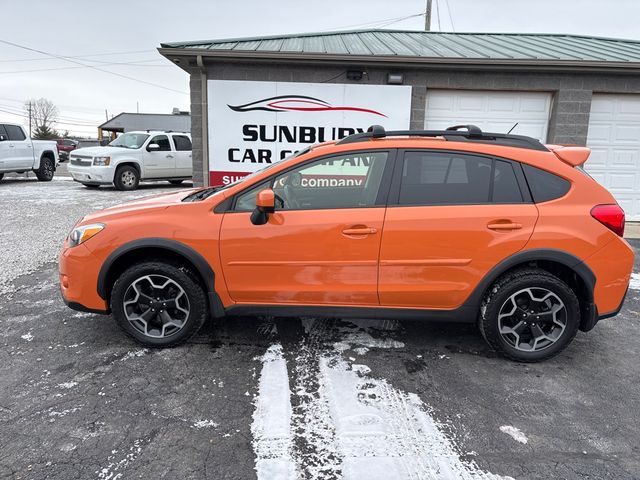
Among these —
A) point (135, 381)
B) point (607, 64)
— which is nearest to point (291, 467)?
point (135, 381)

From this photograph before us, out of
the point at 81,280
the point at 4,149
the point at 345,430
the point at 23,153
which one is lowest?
the point at 345,430

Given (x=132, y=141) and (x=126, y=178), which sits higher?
(x=132, y=141)

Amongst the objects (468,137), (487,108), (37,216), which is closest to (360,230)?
(468,137)

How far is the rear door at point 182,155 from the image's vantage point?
15.7m

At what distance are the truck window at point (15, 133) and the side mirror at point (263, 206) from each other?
50.8 ft

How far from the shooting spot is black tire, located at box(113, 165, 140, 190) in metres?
14.4

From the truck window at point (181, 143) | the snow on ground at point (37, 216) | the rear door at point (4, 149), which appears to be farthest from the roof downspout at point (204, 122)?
the rear door at point (4, 149)

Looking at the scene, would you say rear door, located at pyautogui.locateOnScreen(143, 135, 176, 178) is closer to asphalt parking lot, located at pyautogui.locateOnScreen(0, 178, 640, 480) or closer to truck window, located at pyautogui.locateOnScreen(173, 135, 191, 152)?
truck window, located at pyautogui.locateOnScreen(173, 135, 191, 152)

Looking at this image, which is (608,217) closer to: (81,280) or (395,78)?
(81,280)

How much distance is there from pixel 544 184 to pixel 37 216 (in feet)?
31.0

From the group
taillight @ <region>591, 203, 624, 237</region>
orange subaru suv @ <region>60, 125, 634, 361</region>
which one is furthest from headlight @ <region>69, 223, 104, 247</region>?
taillight @ <region>591, 203, 624, 237</region>

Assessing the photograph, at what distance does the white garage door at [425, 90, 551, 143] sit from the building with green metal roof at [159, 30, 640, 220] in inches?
0.7

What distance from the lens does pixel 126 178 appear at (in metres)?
14.6

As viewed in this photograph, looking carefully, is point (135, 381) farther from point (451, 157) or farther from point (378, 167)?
point (451, 157)
